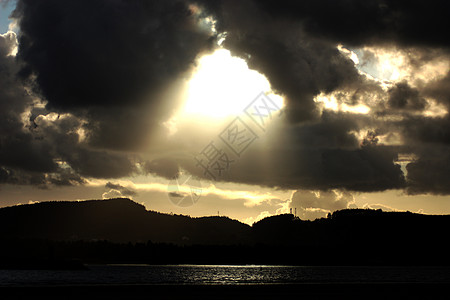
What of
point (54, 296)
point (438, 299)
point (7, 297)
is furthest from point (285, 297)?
point (7, 297)

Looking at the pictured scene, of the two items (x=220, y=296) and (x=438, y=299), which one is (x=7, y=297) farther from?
Result: (x=438, y=299)

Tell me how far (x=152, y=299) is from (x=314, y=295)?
102 feet

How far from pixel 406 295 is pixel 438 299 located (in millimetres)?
8283

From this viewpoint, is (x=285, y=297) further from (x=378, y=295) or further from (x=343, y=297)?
(x=378, y=295)

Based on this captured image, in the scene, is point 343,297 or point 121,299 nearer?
point 121,299

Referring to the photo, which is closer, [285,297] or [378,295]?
[285,297]

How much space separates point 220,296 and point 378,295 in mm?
31227

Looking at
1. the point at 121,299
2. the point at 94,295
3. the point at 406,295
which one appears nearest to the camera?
the point at 121,299

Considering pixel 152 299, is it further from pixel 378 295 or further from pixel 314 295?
pixel 378 295

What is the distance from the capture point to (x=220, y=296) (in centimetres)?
9394

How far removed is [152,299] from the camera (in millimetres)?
88938

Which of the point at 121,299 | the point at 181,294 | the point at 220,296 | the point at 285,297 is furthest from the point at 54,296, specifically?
the point at 285,297

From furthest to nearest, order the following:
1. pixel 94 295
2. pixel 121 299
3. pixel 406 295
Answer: pixel 406 295
pixel 94 295
pixel 121 299

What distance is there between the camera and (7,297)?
298ft
